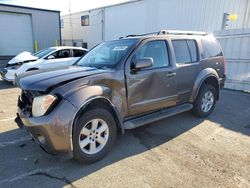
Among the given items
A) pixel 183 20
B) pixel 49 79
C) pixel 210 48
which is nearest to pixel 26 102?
pixel 49 79

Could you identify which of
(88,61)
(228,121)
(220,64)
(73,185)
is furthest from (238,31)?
(73,185)

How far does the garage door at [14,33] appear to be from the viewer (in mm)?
17672

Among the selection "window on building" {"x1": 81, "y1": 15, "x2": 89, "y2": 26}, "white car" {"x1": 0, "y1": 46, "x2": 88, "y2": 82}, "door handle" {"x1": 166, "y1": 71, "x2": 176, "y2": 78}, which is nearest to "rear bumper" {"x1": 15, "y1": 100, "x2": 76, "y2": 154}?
"door handle" {"x1": 166, "y1": 71, "x2": 176, "y2": 78}

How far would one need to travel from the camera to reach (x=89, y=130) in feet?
11.0

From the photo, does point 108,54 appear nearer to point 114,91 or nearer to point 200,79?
point 114,91

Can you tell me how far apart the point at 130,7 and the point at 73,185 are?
1819cm

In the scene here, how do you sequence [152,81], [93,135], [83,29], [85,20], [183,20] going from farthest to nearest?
[83,29], [85,20], [183,20], [152,81], [93,135]

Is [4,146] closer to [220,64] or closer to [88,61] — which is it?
[88,61]

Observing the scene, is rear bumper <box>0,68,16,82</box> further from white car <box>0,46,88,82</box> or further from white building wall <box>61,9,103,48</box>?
white building wall <box>61,9,103,48</box>

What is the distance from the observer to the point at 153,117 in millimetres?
4219

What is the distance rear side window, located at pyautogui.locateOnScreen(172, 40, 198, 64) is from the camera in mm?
4629

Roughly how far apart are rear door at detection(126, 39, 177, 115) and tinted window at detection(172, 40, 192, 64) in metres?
0.29

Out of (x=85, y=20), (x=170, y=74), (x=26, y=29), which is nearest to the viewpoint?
(x=170, y=74)

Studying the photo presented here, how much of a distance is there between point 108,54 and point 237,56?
648 centimetres
